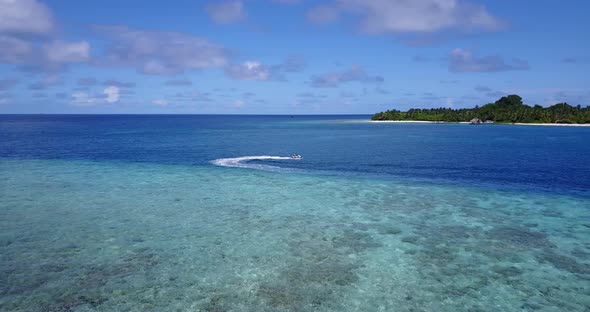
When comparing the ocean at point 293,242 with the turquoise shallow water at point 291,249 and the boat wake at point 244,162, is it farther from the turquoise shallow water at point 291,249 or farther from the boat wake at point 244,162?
the boat wake at point 244,162

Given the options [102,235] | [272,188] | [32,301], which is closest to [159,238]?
[102,235]

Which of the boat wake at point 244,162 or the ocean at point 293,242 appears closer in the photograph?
the ocean at point 293,242

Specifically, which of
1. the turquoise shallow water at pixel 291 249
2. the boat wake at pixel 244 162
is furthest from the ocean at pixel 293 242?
→ the boat wake at pixel 244 162

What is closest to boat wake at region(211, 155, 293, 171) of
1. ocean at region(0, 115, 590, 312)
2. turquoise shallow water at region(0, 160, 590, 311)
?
ocean at region(0, 115, 590, 312)

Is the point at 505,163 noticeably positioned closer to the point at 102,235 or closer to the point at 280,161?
the point at 280,161

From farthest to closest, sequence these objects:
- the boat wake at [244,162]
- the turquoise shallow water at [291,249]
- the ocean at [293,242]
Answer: the boat wake at [244,162]
the ocean at [293,242]
the turquoise shallow water at [291,249]

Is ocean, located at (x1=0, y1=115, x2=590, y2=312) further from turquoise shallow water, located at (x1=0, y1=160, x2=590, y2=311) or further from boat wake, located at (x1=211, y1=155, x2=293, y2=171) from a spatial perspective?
boat wake, located at (x1=211, y1=155, x2=293, y2=171)

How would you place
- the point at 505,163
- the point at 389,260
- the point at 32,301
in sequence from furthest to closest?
the point at 505,163 → the point at 389,260 → the point at 32,301

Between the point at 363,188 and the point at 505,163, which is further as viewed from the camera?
the point at 505,163

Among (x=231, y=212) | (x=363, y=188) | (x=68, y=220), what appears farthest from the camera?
(x=363, y=188)
